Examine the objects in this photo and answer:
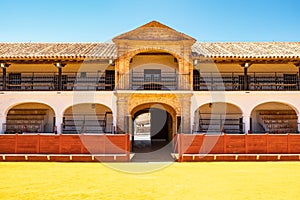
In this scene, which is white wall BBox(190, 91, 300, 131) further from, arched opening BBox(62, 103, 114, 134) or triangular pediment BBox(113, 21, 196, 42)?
arched opening BBox(62, 103, 114, 134)

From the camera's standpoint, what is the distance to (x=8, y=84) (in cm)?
1827

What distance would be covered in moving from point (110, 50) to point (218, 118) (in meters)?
7.35

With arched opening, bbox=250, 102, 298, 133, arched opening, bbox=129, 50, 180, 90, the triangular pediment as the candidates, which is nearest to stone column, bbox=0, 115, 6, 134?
arched opening, bbox=129, 50, 180, 90

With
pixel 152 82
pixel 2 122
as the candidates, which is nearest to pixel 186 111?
pixel 152 82

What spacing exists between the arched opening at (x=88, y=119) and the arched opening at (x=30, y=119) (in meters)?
1.12

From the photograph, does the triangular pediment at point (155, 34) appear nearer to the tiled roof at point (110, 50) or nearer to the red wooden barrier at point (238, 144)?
the tiled roof at point (110, 50)

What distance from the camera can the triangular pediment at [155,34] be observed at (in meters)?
17.2

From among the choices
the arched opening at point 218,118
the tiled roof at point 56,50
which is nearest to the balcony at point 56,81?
the tiled roof at point 56,50

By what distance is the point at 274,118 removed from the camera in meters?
18.8

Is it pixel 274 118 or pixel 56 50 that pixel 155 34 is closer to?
pixel 56 50

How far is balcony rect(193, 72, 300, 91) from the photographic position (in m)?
18.0
